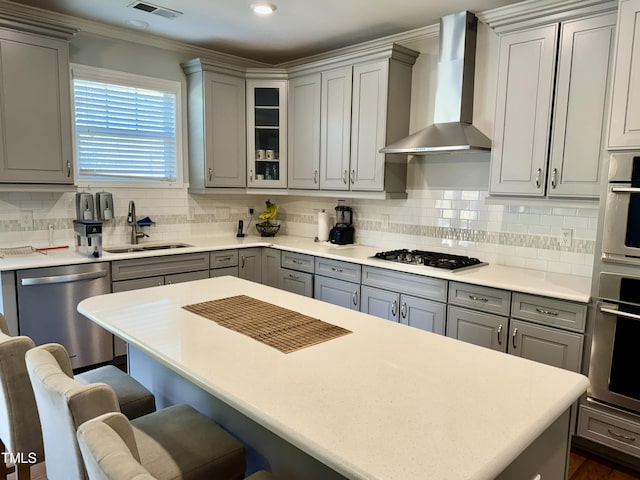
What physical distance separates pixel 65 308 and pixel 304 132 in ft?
8.37

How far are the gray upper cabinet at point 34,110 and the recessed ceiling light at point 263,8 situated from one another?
1.44 m

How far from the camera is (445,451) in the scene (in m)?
1.00

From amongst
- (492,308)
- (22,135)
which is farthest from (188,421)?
(22,135)

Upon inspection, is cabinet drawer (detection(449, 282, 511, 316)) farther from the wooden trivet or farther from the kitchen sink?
the kitchen sink

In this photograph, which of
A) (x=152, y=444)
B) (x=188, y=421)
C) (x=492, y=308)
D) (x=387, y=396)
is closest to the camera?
(x=387, y=396)

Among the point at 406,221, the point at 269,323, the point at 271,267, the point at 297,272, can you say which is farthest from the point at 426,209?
the point at 269,323

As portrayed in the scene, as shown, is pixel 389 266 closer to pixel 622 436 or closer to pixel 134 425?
pixel 622 436

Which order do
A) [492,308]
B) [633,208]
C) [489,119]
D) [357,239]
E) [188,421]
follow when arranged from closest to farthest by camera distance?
1. [188,421]
2. [633,208]
3. [492,308]
4. [489,119]
5. [357,239]

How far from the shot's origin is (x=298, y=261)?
416cm

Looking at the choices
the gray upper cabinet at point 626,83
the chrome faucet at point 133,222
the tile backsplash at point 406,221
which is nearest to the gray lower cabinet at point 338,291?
the tile backsplash at point 406,221

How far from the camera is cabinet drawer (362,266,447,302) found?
3.15 m

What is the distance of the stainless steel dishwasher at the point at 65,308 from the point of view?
3.14 m

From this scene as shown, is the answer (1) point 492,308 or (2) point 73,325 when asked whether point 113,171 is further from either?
(1) point 492,308

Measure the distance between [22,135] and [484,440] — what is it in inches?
142
